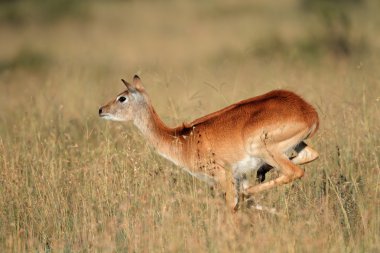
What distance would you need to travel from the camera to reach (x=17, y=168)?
7922 millimetres

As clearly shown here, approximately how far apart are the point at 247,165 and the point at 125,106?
4.77ft

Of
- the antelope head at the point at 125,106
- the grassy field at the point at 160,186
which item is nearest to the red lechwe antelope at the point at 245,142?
the grassy field at the point at 160,186

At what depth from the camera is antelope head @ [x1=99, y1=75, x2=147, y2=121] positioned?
27.2 ft

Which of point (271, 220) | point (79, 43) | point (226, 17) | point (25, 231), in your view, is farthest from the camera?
point (226, 17)

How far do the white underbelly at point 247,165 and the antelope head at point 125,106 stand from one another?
1.23 m

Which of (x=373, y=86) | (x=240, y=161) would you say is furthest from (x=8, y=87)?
(x=240, y=161)

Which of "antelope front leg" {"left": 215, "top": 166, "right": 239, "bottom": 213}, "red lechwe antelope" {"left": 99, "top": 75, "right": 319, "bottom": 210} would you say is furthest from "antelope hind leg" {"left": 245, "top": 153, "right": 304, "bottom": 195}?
"antelope front leg" {"left": 215, "top": 166, "right": 239, "bottom": 213}

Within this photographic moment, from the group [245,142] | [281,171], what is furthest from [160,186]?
[281,171]

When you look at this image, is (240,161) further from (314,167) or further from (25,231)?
(25,231)

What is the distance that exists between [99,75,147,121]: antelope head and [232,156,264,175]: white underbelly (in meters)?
1.23

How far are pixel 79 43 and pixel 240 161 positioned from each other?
18.2 meters

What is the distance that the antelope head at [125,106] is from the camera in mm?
8289

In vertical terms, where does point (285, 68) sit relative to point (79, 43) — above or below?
below

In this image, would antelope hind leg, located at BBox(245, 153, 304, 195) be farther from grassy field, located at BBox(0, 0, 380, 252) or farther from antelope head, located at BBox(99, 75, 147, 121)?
antelope head, located at BBox(99, 75, 147, 121)
